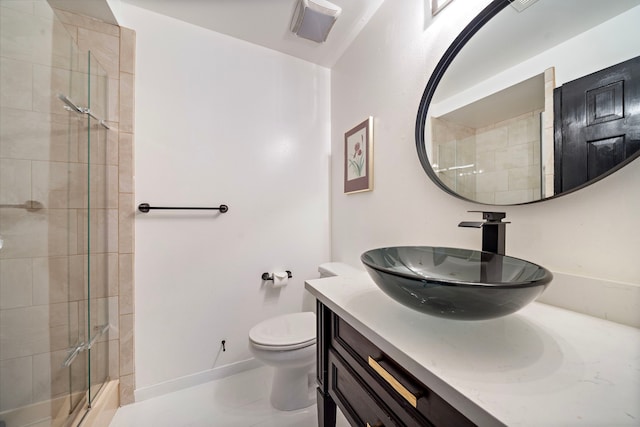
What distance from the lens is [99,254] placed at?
1.27 metres

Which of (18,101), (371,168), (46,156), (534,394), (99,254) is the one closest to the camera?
(534,394)

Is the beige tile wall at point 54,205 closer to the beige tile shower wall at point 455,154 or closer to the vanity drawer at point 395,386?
the vanity drawer at point 395,386

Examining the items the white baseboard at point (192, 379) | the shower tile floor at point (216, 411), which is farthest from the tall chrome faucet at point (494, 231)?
the white baseboard at point (192, 379)

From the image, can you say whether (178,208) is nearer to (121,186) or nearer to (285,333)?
(121,186)

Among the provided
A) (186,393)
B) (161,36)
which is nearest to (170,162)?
(161,36)

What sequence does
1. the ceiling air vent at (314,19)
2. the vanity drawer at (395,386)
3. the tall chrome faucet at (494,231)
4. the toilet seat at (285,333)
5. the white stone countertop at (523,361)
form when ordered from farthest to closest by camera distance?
the ceiling air vent at (314,19)
the toilet seat at (285,333)
the tall chrome faucet at (494,231)
the vanity drawer at (395,386)
the white stone countertop at (523,361)

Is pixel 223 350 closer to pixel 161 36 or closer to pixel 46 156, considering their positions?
pixel 46 156

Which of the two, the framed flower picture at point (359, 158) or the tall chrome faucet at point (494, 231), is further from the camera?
the framed flower picture at point (359, 158)

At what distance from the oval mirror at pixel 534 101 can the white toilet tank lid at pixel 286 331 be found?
105 cm

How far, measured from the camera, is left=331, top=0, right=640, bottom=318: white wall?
1.90 feet

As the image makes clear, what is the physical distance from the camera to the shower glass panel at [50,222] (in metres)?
0.93

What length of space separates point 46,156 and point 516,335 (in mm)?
1853

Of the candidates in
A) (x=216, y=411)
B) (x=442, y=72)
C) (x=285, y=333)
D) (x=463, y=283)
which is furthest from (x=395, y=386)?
(x=216, y=411)

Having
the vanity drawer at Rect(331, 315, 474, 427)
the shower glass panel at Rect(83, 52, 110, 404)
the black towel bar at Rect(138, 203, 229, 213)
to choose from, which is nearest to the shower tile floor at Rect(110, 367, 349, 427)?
the shower glass panel at Rect(83, 52, 110, 404)
